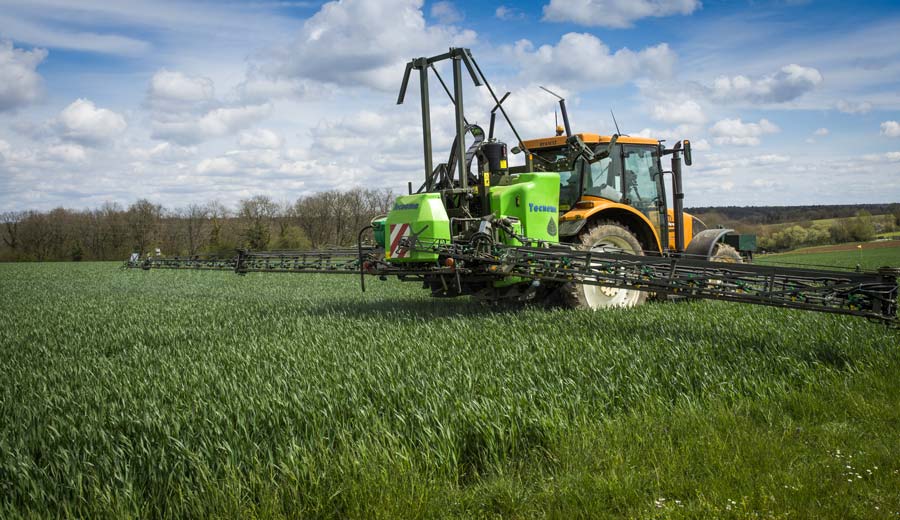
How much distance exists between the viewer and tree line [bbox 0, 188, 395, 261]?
51.1 m

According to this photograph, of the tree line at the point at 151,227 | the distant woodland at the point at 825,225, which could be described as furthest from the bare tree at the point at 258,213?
the distant woodland at the point at 825,225

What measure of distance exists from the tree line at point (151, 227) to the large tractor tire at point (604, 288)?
40515mm

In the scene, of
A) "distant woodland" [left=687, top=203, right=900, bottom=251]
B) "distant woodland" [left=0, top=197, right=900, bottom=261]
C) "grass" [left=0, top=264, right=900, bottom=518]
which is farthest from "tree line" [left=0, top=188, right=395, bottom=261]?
"grass" [left=0, top=264, right=900, bottom=518]

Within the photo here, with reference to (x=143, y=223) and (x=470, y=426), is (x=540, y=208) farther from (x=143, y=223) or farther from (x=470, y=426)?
(x=143, y=223)

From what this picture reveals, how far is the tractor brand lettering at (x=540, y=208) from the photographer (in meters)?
8.26

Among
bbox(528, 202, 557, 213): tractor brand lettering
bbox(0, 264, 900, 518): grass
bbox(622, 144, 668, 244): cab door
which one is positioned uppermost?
bbox(622, 144, 668, 244): cab door

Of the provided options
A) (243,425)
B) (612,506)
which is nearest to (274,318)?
(243,425)

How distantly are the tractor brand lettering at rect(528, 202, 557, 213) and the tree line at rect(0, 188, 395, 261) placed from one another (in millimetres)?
40825

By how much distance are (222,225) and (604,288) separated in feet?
182

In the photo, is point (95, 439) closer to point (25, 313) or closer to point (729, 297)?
point (729, 297)

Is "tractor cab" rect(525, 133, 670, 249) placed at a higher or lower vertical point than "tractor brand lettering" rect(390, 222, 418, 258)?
higher

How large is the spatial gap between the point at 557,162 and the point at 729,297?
12.9ft

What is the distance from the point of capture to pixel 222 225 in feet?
194

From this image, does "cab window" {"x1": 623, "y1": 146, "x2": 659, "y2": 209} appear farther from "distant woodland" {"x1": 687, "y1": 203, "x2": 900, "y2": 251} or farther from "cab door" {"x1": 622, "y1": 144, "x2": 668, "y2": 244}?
"distant woodland" {"x1": 687, "y1": 203, "x2": 900, "y2": 251}
